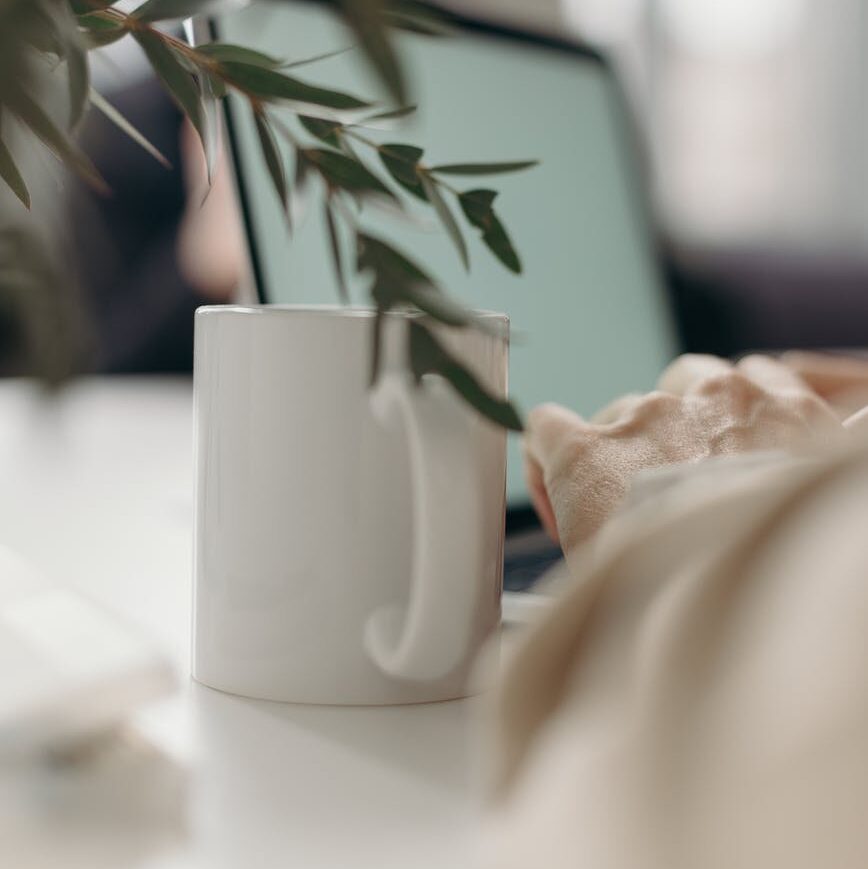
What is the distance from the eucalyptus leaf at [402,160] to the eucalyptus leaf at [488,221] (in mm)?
13

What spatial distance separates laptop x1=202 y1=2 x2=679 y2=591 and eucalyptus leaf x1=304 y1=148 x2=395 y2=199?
0.78 feet

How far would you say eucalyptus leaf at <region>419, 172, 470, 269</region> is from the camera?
0.88 ft

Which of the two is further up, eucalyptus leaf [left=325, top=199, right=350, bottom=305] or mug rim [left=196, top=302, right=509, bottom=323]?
eucalyptus leaf [left=325, top=199, right=350, bottom=305]

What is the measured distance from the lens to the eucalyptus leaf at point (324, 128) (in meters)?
0.27

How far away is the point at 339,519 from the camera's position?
12.4 inches

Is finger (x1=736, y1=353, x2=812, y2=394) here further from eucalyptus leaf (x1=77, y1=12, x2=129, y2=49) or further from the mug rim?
eucalyptus leaf (x1=77, y1=12, x2=129, y2=49)

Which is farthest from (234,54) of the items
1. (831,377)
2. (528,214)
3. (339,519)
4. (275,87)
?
(528,214)

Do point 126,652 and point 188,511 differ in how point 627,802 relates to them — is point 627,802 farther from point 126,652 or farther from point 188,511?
point 188,511

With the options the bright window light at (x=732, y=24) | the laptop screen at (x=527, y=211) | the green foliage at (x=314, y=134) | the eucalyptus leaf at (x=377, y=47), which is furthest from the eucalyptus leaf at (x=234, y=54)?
the bright window light at (x=732, y=24)

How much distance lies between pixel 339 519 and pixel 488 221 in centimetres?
9

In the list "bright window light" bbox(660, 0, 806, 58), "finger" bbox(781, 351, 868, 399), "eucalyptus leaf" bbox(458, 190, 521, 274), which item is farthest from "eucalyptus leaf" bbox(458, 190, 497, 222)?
"bright window light" bbox(660, 0, 806, 58)

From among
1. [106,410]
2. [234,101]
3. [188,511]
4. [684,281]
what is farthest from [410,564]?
[106,410]

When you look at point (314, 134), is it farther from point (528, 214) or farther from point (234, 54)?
point (528, 214)

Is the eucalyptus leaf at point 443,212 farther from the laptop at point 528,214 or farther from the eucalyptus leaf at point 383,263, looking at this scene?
the laptop at point 528,214
